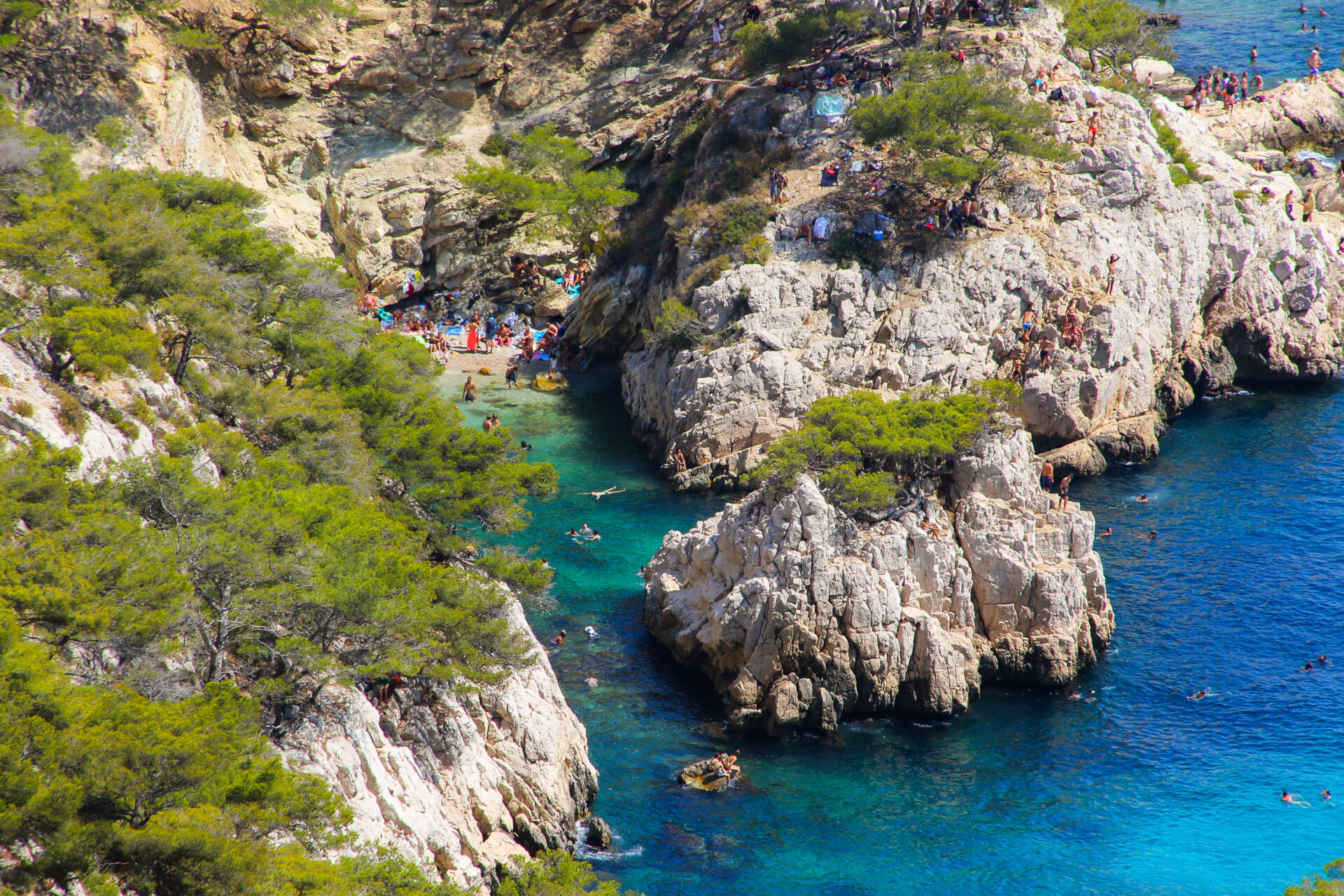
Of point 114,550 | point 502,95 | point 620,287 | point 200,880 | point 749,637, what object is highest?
point 502,95

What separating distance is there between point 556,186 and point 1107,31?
116ft

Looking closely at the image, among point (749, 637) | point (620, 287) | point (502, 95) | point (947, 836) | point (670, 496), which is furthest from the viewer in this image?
point (502, 95)

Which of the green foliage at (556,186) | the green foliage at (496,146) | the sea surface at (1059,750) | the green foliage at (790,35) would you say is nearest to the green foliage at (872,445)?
the sea surface at (1059,750)

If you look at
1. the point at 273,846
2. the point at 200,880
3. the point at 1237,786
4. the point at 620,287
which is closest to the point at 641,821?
the point at 273,846

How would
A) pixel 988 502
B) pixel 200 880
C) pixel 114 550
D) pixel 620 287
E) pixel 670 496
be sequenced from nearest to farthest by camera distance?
pixel 200 880 → pixel 114 550 → pixel 988 502 → pixel 670 496 → pixel 620 287

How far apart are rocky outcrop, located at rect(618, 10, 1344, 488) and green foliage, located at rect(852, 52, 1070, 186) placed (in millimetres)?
2497

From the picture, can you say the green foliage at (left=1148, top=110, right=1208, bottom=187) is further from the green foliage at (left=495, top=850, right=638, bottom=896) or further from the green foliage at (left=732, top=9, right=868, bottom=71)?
the green foliage at (left=495, top=850, right=638, bottom=896)

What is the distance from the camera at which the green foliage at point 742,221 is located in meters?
51.7

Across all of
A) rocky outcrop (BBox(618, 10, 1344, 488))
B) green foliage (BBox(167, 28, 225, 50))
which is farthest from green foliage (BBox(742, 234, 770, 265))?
green foliage (BBox(167, 28, 225, 50))

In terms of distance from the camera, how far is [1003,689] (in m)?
34.3

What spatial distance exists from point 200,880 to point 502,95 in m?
61.8

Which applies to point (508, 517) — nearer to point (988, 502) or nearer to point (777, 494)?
point (777, 494)

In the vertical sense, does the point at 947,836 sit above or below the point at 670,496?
below

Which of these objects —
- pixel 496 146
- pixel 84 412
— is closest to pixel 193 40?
pixel 496 146
